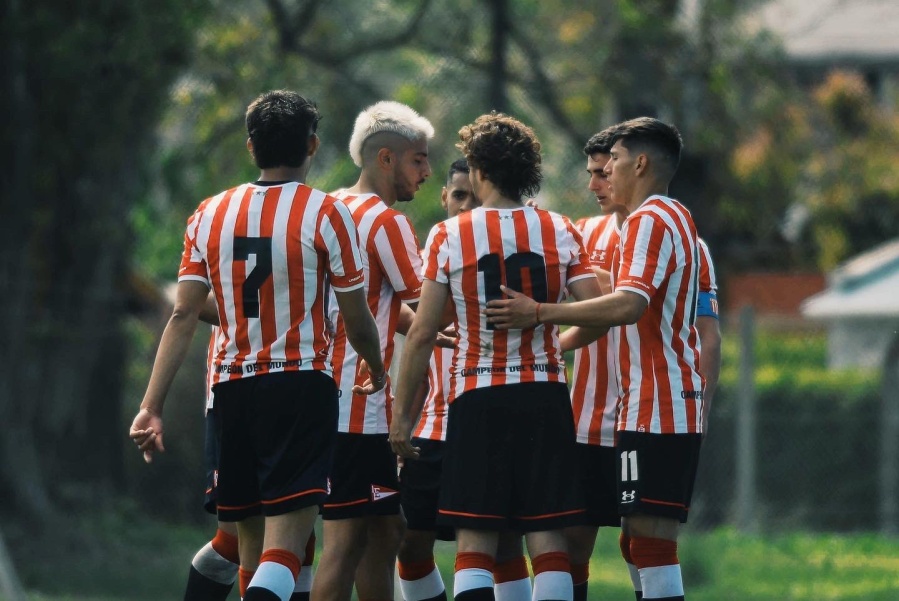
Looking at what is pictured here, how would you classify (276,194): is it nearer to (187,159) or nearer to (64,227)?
(64,227)

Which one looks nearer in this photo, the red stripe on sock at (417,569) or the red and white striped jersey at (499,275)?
the red and white striped jersey at (499,275)

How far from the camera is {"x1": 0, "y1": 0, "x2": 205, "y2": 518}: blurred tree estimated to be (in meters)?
12.2

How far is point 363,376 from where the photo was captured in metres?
6.25

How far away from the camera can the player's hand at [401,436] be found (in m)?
5.73

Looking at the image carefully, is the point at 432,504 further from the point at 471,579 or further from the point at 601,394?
the point at 601,394

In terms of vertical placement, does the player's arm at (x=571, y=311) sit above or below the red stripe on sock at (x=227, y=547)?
above

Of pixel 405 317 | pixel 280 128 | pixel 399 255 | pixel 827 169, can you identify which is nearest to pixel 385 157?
pixel 399 255

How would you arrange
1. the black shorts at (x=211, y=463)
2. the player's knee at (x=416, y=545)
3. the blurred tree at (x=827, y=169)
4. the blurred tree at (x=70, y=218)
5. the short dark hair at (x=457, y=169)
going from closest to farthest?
the black shorts at (x=211, y=463), the player's knee at (x=416, y=545), the short dark hair at (x=457, y=169), the blurred tree at (x=70, y=218), the blurred tree at (x=827, y=169)

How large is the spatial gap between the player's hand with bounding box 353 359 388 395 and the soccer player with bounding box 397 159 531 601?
0.21 meters

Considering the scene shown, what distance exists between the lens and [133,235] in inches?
548

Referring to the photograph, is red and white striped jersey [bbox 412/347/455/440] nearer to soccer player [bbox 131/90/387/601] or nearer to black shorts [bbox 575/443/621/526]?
black shorts [bbox 575/443/621/526]

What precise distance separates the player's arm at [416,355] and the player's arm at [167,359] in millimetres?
816

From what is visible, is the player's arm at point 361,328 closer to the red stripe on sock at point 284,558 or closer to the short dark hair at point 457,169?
the red stripe on sock at point 284,558

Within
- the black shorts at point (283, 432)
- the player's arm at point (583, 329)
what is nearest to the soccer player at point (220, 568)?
the black shorts at point (283, 432)
